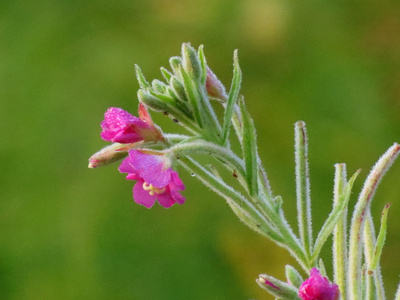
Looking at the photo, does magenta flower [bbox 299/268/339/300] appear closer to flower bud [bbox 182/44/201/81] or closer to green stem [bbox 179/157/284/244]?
green stem [bbox 179/157/284/244]

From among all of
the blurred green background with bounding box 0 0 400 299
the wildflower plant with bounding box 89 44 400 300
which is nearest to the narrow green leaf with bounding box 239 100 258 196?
the wildflower plant with bounding box 89 44 400 300

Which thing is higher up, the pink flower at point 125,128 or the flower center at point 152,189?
the pink flower at point 125,128

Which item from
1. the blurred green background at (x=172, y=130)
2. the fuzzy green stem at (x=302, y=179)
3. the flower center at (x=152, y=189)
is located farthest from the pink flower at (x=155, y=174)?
the blurred green background at (x=172, y=130)

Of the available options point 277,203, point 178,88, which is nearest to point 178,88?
point 178,88

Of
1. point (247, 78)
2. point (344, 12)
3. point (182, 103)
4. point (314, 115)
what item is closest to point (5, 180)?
point (247, 78)

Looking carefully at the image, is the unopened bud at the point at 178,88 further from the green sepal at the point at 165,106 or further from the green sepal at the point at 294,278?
the green sepal at the point at 294,278

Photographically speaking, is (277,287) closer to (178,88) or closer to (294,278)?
(294,278)
